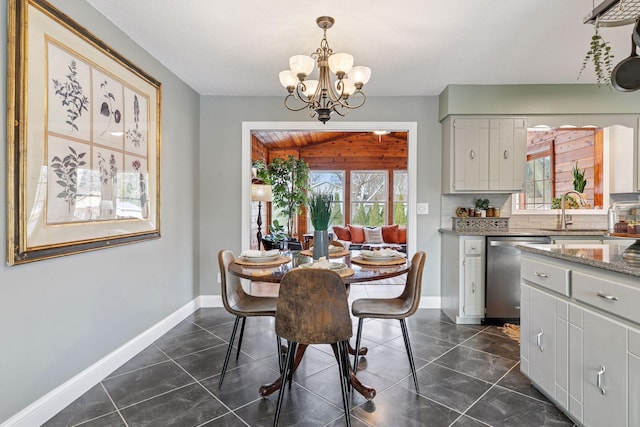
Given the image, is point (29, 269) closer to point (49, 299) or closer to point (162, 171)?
point (49, 299)

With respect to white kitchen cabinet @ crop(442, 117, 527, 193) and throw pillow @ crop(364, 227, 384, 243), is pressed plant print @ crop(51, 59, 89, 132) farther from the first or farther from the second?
throw pillow @ crop(364, 227, 384, 243)

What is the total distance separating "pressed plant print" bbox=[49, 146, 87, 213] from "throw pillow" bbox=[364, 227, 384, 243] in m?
6.09

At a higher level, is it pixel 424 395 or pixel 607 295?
pixel 607 295

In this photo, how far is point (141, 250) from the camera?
2732 mm

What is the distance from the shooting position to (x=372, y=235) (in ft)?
24.9

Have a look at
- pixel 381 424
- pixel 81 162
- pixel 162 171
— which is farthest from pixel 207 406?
pixel 162 171

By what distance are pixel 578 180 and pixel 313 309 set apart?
12.4ft

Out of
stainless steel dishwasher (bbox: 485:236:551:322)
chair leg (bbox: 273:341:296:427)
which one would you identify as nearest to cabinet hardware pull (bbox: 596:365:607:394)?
chair leg (bbox: 273:341:296:427)

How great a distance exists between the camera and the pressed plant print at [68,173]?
1.86 m

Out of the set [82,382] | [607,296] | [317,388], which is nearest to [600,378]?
[607,296]

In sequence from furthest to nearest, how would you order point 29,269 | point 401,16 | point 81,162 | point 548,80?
point 548,80 < point 401,16 < point 81,162 < point 29,269

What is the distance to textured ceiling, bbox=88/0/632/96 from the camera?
7.18ft

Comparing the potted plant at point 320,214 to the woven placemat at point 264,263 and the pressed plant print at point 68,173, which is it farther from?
the pressed plant print at point 68,173

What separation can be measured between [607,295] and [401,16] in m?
1.93
